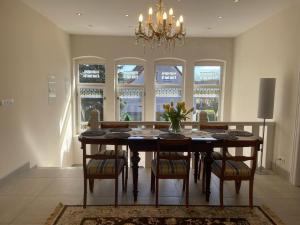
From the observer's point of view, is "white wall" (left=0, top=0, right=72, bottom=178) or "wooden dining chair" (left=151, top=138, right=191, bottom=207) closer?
"wooden dining chair" (left=151, top=138, right=191, bottom=207)

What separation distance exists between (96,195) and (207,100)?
14.9 feet

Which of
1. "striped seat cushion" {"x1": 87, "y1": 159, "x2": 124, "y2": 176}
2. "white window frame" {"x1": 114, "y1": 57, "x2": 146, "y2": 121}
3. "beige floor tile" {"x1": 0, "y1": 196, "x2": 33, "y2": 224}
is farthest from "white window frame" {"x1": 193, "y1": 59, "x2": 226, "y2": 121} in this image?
"beige floor tile" {"x1": 0, "y1": 196, "x2": 33, "y2": 224}

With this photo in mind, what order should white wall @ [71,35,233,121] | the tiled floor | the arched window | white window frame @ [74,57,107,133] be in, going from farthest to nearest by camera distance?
the arched window → white window frame @ [74,57,107,133] → white wall @ [71,35,233,121] → the tiled floor

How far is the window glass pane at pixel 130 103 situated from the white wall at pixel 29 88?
61.9 inches

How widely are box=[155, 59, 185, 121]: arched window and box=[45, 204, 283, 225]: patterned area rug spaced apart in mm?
4055

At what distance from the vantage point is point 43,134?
16.0 ft

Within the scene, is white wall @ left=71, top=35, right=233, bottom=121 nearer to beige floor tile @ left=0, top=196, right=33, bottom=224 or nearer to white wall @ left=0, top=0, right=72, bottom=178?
white wall @ left=0, top=0, right=72, bottom=178

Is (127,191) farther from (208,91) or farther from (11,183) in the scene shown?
(208,91)

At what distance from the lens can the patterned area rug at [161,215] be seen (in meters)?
2.70

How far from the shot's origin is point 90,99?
6.93 metres

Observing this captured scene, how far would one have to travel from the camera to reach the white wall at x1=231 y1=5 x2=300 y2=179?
385 centimetres

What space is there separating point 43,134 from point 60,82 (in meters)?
1.46

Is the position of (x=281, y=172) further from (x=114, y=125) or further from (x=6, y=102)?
(x=6, y=102)

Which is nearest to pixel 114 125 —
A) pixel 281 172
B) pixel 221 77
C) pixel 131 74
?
pixel 281 172
